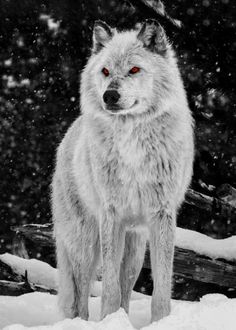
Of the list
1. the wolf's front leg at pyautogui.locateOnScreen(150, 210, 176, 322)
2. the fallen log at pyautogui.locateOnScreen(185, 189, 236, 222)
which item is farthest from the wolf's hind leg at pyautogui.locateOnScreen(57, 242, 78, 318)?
the fallen log at pyautogui.locateOnScreen(185, 189, 236, 222)

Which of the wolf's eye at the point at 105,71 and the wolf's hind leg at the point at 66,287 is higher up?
the wolf's eye at the point at 105,71

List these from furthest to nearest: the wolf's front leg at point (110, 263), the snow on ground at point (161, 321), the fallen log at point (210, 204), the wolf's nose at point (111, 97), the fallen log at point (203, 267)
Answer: the fallen log at point (210, 204), the fallen log at point (203, 267), the wolf's front leg at point (110, 263), the wolf's nose at point (111, 97), the snow on ground at point (161, 321)

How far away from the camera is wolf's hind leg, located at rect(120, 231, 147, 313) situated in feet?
17.7

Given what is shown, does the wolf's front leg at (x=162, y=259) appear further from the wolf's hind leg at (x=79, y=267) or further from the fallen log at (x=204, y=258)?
the fallen log at (x=204, y=258)

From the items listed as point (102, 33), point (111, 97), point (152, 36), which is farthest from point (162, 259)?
point (102, 33)

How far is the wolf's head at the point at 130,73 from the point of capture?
4641 millimetres

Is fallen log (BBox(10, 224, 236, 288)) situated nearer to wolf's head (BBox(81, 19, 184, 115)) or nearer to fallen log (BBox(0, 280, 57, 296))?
fallen log (BBox(0, 280, 57, 296))

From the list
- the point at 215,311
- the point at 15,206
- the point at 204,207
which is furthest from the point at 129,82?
the point at 15,206

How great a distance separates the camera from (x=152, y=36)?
504cm

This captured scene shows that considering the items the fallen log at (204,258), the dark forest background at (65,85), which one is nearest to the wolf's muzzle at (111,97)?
the fallen log at (204,258)

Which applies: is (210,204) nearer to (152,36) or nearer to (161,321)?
(152,36)

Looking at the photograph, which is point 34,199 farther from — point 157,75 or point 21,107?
point 157,75

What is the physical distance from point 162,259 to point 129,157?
35.5 inches

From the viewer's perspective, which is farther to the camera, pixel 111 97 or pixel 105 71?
pixel 105 71
